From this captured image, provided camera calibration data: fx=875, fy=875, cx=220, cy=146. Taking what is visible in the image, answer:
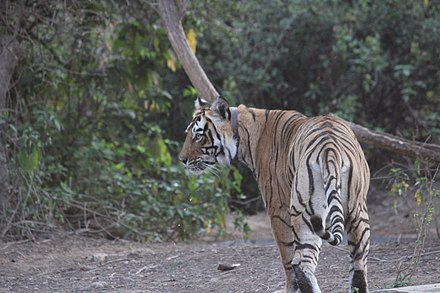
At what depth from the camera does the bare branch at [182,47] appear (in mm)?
8609

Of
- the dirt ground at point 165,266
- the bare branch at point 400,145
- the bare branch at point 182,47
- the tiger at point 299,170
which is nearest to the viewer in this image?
the tiger at point 299,170

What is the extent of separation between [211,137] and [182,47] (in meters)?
2.02

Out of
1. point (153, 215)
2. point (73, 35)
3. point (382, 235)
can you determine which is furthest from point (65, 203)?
point (382, 235)

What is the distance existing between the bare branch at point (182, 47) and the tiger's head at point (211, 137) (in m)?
1.58

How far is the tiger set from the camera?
541 centimetres

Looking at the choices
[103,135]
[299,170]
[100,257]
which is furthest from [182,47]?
[299,170]

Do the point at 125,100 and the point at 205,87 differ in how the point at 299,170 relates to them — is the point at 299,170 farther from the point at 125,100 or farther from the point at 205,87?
the point at 125,100

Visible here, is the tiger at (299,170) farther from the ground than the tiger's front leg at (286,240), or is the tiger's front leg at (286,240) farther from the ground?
the tiger at (299,170)

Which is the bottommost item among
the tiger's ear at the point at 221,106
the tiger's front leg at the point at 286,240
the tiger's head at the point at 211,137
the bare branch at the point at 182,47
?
the tiger's front leg at the point at 286,240

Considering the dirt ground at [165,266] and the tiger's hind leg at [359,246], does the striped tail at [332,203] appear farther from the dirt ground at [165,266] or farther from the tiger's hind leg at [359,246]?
the dirt ground at [165,266]

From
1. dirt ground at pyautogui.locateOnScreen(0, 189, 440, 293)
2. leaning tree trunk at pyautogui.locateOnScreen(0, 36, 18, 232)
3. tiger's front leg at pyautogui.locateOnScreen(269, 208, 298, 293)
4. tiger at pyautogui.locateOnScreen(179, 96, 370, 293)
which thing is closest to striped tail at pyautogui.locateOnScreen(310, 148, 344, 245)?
tiger at pyautogui.locateOnScreen(179, 96, 370, 293)

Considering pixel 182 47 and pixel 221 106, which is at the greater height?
pixel 182 47

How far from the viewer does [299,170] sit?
5.61 meters

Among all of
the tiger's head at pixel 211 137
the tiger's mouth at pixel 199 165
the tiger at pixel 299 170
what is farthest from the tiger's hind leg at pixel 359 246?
the tiger's mouth at pixel 199 165
